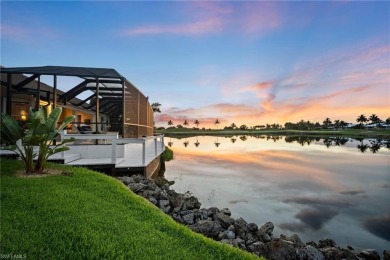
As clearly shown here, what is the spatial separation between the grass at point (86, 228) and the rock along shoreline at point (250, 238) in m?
1.54

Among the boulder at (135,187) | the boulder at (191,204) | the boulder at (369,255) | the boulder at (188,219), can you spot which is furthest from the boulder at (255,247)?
the boulder at (135,187)

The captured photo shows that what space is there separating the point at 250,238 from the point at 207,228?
117 centimetres

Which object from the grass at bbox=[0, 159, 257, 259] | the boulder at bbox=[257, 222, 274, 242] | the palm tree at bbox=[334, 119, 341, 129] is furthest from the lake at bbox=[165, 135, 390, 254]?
the palm tree at bbox=[334, 119, 341, 129]

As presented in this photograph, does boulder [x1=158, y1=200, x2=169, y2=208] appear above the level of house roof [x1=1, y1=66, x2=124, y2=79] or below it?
below

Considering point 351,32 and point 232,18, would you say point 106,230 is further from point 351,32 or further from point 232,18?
point 351,32

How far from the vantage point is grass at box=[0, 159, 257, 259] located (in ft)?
12.8

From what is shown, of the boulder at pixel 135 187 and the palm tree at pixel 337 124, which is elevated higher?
the palm tree at pixel 337 124

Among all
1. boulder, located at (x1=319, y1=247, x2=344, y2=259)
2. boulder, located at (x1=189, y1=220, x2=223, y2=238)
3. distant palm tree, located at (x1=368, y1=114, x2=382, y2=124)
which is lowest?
boulder, located at (x1=319, y1=247, x2=344, y2=259)

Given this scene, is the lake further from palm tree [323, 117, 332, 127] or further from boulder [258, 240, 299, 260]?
palm tree [323, 117, 332, 127]

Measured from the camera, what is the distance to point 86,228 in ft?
14.9

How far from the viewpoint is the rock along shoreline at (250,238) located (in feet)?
19.3

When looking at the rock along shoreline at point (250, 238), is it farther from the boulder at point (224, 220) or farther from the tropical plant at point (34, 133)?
the tropical plant at point (34, 133)

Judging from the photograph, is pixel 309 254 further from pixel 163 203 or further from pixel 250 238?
pixel 163 203

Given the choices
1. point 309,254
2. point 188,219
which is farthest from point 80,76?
point 309,254
